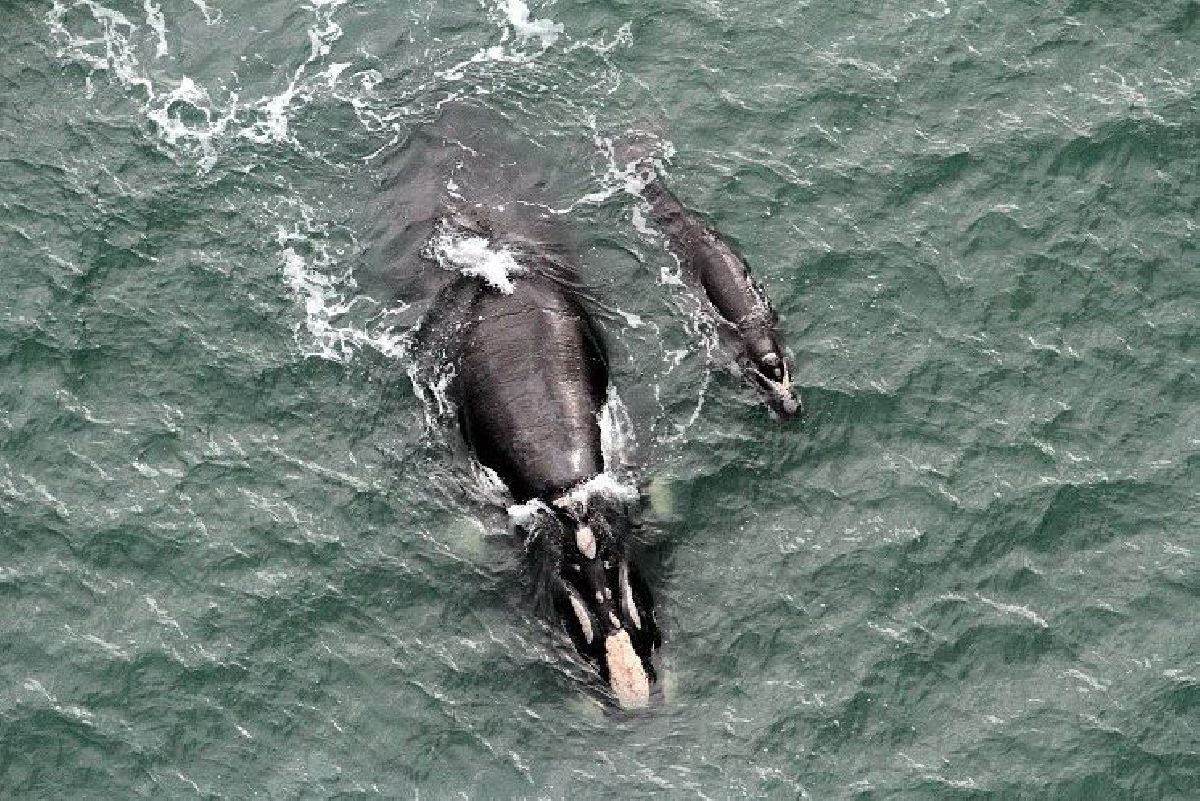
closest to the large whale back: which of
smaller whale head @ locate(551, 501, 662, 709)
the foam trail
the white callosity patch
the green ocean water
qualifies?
the white callosity patch

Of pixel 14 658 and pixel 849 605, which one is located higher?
pixel 14 658

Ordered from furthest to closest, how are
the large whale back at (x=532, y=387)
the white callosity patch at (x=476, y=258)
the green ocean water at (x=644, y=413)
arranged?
the white callosity patch at (x=476, y=258)
the large whale back at (x=532, y=387)
the green ocean water at (x=644, y=413)

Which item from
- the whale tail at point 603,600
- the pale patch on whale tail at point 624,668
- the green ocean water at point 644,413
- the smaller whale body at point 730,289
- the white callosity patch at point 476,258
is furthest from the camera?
the white callosity patch at point 476,258

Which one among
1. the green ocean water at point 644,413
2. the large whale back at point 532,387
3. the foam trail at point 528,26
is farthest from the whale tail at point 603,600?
the foam trail at point 528,26

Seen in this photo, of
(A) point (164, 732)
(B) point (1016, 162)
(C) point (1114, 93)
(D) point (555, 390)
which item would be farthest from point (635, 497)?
(C) point (1114, 93)

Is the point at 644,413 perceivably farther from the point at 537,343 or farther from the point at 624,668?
the point at 624,668

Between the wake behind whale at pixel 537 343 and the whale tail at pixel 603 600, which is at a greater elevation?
the wake behind whale at pixel 537 343

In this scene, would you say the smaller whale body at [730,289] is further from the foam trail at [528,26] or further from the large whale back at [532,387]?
the foam trail at [528,26]

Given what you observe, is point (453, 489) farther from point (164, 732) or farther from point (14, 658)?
point (14, 658)
